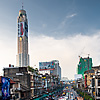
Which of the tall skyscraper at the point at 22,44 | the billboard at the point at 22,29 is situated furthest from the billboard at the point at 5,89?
the tall skyscraper at the point at 22,44

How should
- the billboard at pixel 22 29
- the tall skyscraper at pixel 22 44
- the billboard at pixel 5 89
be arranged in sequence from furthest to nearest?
the tall skyscraper at pixel 22 44 < the billboard at pixel 22 29 < the billboard at pixel 5 89

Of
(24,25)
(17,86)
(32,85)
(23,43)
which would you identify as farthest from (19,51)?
(17,86)

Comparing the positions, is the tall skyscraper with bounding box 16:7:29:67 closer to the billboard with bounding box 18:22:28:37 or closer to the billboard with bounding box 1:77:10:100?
the billboard with bounding box 18:22:28:37

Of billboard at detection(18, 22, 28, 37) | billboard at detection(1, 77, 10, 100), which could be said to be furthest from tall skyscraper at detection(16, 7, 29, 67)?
billboard at detection(1, 77, 10, 100)

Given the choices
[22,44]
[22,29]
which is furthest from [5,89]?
[22,44]

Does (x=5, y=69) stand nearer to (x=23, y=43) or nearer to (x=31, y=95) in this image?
(x=31, y=95)

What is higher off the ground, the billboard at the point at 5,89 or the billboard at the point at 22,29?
the billboard at the point at 22,29

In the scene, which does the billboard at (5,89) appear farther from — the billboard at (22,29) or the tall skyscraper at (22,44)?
the tall skyscraper at (22,44)

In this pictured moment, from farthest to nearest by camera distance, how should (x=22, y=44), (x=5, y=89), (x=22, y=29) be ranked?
(x=22, y=44)
(x=22, y=29)
(x=5, y=89)

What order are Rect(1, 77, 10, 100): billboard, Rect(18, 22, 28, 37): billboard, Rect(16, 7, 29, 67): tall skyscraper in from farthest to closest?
Rect(16, 7, 29, 67): tall skyscraper
Rect(18, 22, 28, 37): billboard
Rect(1, 77, 10, 100): billboard

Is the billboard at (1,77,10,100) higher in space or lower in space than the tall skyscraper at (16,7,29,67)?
lower

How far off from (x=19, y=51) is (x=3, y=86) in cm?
16494

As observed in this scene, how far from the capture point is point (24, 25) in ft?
638

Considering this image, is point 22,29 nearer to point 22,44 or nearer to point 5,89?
point 22,44
